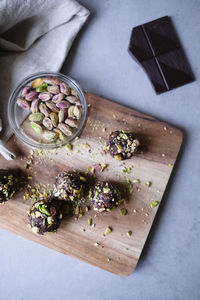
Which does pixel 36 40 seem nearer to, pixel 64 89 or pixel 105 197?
pixel 64 89

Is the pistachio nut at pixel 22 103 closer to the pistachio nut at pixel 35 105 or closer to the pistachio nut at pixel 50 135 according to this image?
the pistachio nut at pixel 35 105

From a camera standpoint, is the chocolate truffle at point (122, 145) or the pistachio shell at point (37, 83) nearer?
the chocolate truffle at point (122, 145)

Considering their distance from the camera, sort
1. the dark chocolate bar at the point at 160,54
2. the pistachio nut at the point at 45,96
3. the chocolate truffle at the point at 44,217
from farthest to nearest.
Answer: the dark chocolate bar at the point at 160,54 < the pistachio nut at the point at 45,96 < the chocolate truffle at the point at 44,217

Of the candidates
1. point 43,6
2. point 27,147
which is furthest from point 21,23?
point 27,147

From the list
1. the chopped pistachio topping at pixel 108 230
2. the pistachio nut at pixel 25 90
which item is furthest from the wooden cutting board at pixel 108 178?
the pistachio nut at pixel 25 90

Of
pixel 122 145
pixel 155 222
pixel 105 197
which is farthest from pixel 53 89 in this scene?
pixel 155 222

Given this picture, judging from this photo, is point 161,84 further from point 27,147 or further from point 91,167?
point 27,147

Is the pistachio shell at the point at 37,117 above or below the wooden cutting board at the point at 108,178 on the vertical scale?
above

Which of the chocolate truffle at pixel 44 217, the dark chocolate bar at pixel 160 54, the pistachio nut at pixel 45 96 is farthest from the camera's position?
the dark chocolate bar at pixel 160 54
